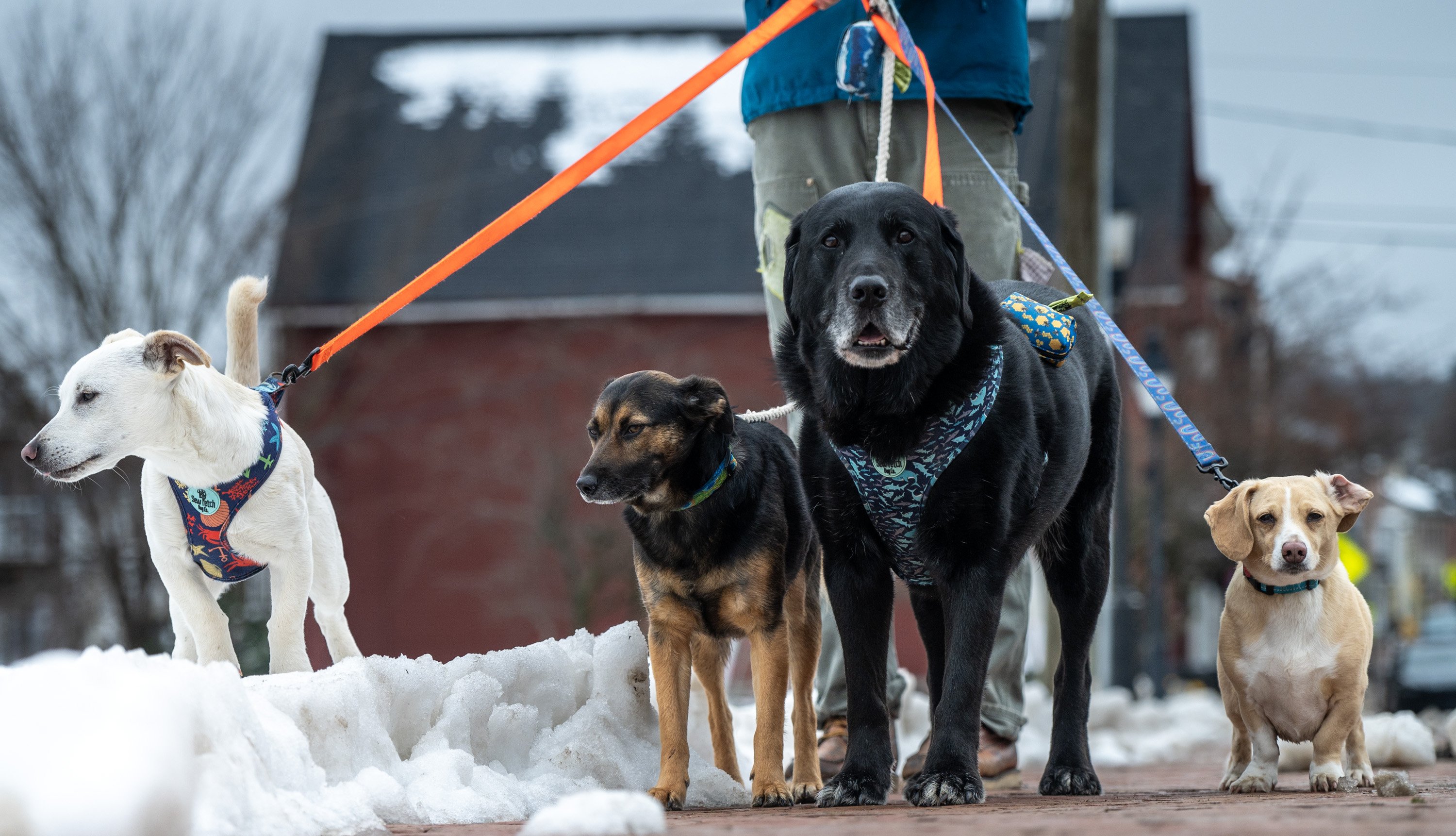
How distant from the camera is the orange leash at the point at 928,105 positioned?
182 inches

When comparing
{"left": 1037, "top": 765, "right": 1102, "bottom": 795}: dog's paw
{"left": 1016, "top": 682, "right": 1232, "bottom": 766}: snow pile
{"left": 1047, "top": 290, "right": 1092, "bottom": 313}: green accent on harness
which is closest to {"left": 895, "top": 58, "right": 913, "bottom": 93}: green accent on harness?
{"left": 1047, "top": 290, "right": 1092, "bottom": 313}: green accent on harness

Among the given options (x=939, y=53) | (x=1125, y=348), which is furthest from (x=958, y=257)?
(x=939, y=53)

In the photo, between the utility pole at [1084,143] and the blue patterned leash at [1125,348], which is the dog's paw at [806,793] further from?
the utility pole at [1084,143]

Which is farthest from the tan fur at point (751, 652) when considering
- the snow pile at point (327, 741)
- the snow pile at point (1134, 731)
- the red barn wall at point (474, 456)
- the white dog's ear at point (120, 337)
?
the red barn wall at point (474, 456)

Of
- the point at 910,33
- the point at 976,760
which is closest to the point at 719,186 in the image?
the point at 910,33

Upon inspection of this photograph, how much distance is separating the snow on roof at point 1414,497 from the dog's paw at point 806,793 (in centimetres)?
7570

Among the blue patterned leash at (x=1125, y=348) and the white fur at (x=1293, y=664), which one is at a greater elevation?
the blue patterned leash at (x=1125, y=348)

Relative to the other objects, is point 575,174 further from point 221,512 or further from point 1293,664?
point 1293,664

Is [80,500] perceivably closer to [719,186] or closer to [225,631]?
[719,186]

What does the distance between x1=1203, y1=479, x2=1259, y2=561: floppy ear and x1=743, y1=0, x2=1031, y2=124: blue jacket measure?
1611 mm

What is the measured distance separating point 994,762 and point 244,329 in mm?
2886

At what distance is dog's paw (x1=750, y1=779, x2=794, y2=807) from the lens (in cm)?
402

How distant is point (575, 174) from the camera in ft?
15.2

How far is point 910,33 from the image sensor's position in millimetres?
4930
